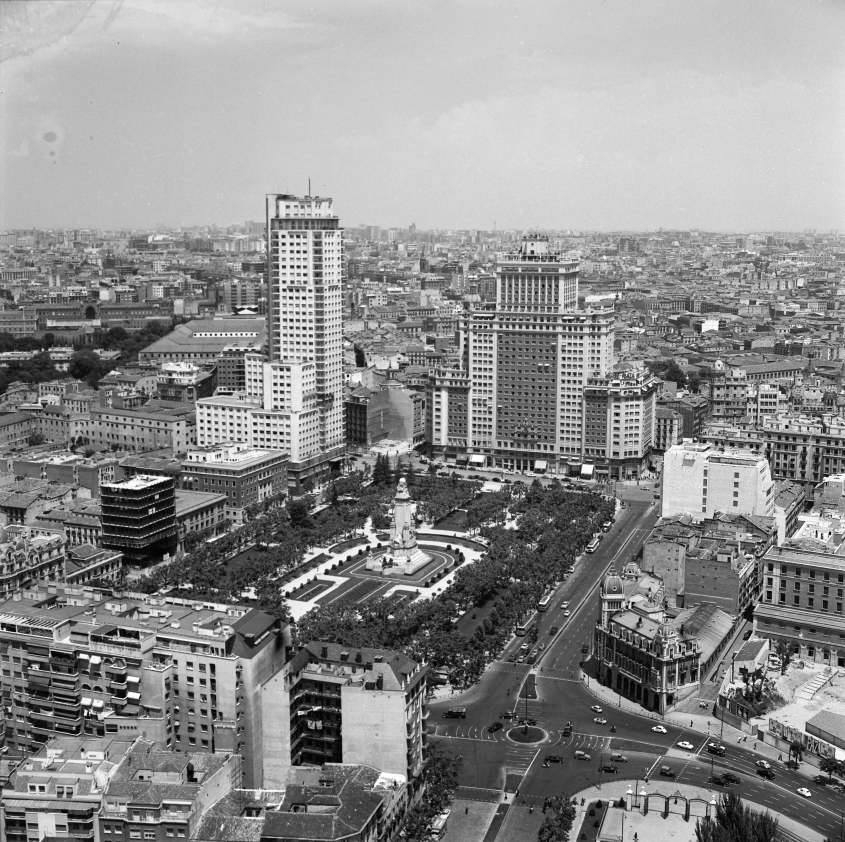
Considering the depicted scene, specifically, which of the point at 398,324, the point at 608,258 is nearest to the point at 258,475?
the point at 398,324

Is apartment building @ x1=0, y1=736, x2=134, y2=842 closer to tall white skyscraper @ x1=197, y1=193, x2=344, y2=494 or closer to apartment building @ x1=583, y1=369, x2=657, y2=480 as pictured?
tall white skyscraper @ x1=197, y1=193, x2=344, y2=494

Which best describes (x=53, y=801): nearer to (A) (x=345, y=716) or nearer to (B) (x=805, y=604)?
(A) (x=345, y=716)

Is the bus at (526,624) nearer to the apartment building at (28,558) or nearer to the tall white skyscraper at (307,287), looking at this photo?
the apartment building at (28,558)

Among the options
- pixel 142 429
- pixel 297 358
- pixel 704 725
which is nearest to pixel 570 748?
pixel 704 725

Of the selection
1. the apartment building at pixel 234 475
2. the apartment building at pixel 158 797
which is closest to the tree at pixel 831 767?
the apartment building at pixel 158 797

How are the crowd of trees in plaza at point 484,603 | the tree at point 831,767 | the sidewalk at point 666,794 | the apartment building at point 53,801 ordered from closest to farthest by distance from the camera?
the apartment building at point 53,801
the sidewalk at point 666,794
the tree at point 831,767
the crowd of trees in plaza at point 484,603

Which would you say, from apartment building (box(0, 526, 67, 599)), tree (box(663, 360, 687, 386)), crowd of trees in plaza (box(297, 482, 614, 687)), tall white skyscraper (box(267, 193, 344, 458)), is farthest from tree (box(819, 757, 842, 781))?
tree (box(663, 360, 687, 386))
